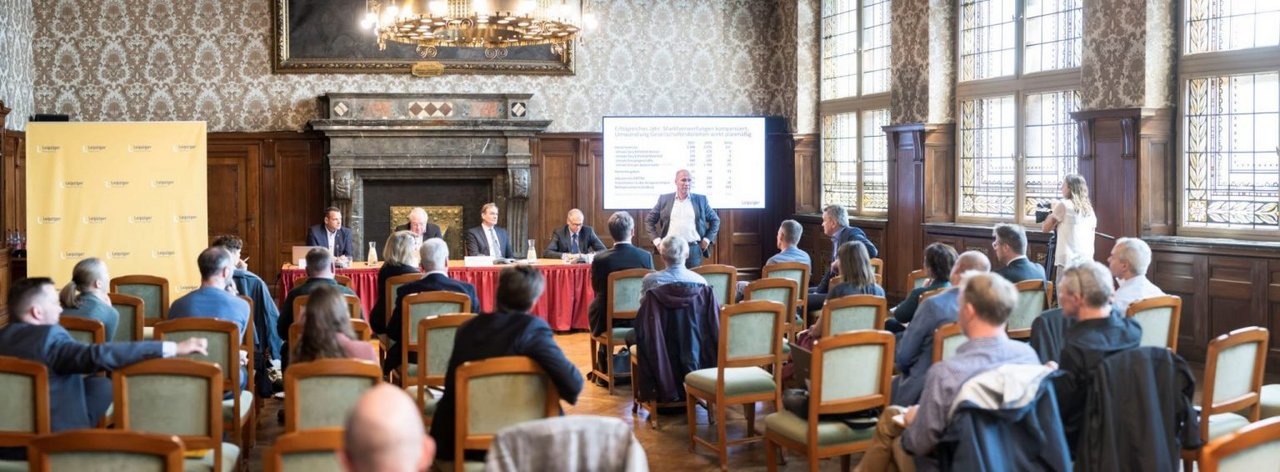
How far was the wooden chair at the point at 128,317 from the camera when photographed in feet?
21.0

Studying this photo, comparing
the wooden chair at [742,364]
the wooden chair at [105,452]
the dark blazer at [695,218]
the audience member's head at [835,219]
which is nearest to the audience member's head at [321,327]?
the wooden chair at [105,452]

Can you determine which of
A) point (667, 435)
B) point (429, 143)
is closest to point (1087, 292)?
point (667, 435)

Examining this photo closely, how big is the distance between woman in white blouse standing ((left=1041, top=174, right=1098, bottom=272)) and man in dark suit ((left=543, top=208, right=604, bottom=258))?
12.9ft

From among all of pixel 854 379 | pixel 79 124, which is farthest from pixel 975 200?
pixel 79 124

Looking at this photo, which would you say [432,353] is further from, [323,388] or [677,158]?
[677,158]

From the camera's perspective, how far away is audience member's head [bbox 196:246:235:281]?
5965 millimetres

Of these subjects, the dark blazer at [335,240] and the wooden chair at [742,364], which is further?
the dark blazer at [335,240]

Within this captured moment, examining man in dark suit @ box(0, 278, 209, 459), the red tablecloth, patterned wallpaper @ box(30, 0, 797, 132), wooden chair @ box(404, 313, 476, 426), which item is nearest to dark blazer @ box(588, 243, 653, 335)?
the red tablecloth

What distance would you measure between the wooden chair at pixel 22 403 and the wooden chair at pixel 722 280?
14.4ft

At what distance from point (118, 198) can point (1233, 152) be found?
29.8 feet

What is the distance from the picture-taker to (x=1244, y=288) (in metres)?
8.45

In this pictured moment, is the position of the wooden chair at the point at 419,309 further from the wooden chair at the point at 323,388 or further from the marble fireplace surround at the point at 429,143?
→ the marble fireplace surround at the point at 429,143

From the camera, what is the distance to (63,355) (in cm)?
442

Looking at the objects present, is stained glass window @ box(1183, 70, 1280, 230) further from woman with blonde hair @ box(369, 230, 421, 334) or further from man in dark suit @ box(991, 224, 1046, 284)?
woman with blonde hair @ box(369, 230, 421, 334)
